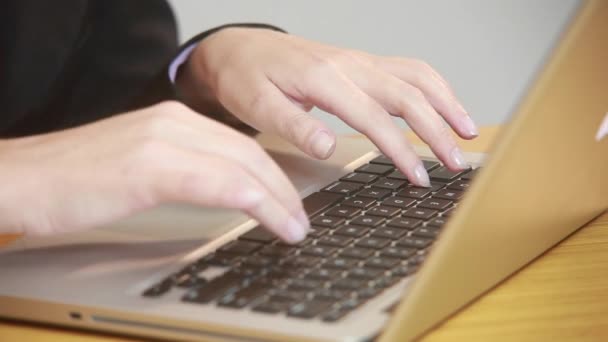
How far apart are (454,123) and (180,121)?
302 millimetres

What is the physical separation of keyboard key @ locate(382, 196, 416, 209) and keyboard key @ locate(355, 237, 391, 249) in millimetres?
96

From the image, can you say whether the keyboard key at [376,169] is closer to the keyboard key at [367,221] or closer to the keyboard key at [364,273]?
the keyboard key at [367,221]

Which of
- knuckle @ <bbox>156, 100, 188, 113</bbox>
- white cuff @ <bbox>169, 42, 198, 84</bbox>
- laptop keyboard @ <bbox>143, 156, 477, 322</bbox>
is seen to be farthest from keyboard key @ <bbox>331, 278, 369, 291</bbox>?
white cuff @ <bbox>169, 42, 198, 84</bbox>

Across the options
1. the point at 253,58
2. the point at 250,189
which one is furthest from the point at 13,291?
the point at 253,58

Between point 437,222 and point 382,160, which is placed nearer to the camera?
point 437,222

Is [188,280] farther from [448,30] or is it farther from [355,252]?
[448,30]

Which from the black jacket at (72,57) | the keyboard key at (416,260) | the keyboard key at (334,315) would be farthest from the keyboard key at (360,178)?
the black jacket at (72,57)

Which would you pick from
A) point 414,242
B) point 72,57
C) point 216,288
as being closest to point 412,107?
point 414,242

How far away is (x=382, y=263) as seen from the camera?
61 centimetres

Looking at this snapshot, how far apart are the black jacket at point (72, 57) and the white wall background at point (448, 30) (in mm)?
1077

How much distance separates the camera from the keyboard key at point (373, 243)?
0.65m

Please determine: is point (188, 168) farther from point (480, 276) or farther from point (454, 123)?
point (454, 123)

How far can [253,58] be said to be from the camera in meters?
0.99

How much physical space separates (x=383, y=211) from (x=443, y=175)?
12cm
